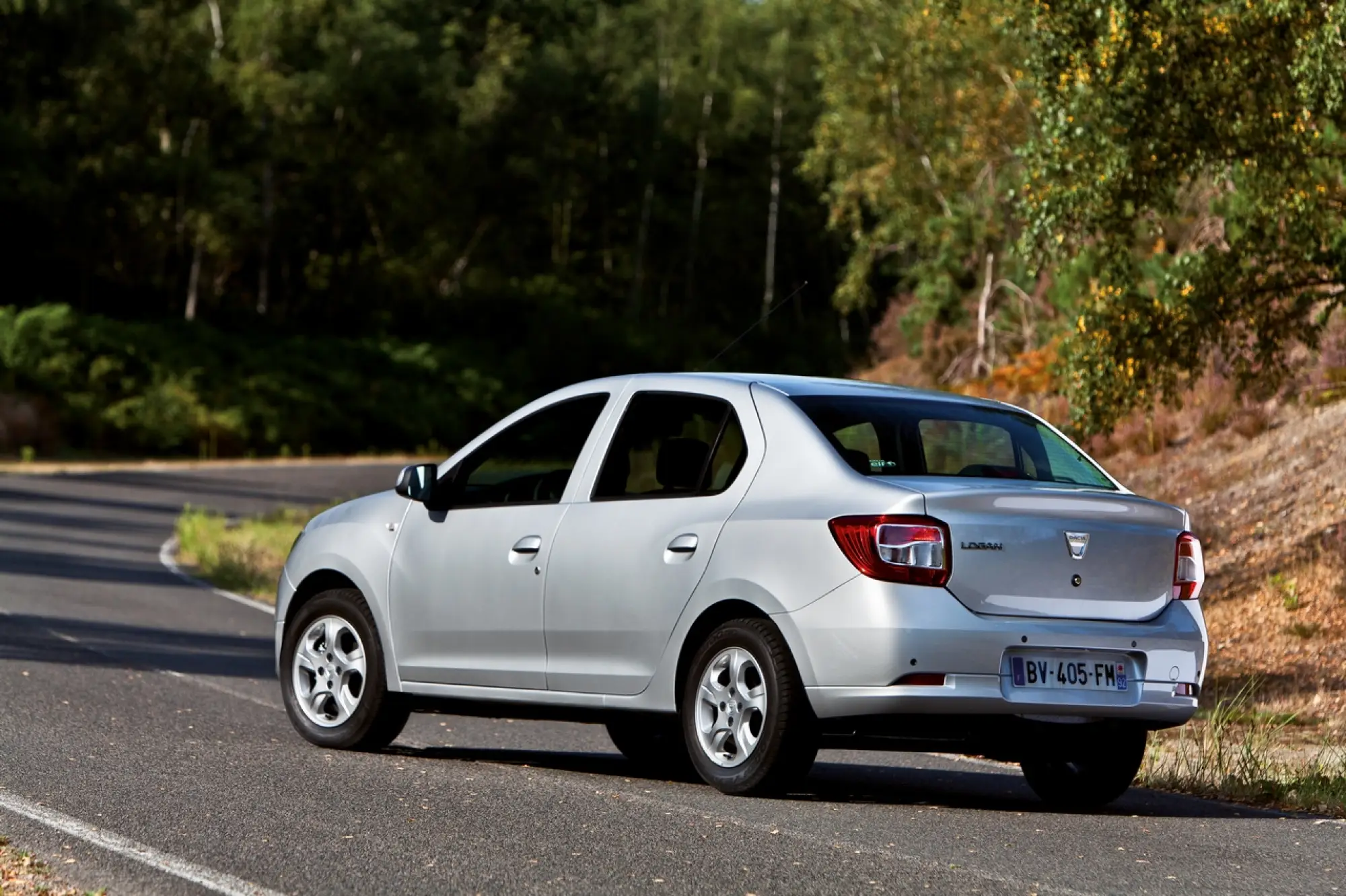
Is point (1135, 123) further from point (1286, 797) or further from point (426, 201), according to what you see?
point (426, 201)

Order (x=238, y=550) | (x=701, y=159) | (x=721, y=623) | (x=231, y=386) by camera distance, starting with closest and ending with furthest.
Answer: (x=721, y=623) → (x=238, y=550) → (x=231, y=386) → (x=701, y=159)

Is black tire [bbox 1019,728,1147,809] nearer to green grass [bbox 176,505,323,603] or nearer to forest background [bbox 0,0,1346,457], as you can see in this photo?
forest background [bbox 0,0,1346,457]

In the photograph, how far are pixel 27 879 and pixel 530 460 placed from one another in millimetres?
3969

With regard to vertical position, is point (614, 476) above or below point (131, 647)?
above

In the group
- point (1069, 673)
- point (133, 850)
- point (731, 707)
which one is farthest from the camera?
point (731, 707)

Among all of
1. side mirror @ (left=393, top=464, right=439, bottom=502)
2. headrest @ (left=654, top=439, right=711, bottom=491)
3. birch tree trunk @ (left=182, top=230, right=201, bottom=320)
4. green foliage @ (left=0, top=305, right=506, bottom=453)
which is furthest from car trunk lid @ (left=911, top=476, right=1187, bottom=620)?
birch tree trunk @ (left=182, top=230, right=201, bottom=320)

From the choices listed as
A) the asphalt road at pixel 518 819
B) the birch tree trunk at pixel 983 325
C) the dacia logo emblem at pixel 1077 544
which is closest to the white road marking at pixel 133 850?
Answer: the asphalt road at pixel 518 819

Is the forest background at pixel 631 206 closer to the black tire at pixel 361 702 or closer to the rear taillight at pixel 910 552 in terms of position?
the black tire at pixel 361 702

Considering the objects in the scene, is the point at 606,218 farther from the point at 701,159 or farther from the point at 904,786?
the point at 904,786

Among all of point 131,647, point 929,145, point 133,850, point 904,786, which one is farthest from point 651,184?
point 133,850

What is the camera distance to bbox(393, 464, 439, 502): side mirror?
9478mm

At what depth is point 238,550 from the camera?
2375cm

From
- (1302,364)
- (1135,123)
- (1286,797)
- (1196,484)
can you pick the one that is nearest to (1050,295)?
(1302,364)

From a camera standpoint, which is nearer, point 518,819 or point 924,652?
point 518,819
